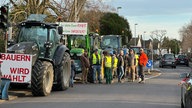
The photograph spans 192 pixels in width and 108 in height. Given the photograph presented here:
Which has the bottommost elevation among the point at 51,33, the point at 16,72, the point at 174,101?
the point at 174,101

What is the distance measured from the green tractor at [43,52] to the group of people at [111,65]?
3.81 meters

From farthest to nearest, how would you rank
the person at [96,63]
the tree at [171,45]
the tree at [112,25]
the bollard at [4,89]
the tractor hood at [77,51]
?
the tree at [171,45] → the tree at [112,25] → the tractor hood at [77,51] → the person at [96,63] → the bollard at [4,89]

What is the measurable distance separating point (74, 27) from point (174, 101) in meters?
10.5

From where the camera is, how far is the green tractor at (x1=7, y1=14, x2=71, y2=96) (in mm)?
15188

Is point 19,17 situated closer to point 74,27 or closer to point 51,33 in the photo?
point 74,27

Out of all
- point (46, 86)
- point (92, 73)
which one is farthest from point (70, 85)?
point (46, 86)

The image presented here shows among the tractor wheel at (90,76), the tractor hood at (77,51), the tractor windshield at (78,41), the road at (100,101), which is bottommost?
the road at (100,101)

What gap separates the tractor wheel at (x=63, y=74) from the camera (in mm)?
17219

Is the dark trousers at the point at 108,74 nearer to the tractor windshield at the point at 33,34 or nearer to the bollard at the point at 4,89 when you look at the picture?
the tractor windshield at the point at 33,34

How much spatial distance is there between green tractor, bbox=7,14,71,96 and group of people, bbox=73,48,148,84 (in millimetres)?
3811

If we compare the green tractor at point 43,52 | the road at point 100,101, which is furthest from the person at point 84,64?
the road at point 100,101

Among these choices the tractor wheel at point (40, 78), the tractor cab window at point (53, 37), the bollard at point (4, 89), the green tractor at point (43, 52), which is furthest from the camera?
the tractor cab window at point (53, 37)

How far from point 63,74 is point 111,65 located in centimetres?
552

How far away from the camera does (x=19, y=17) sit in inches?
1451
